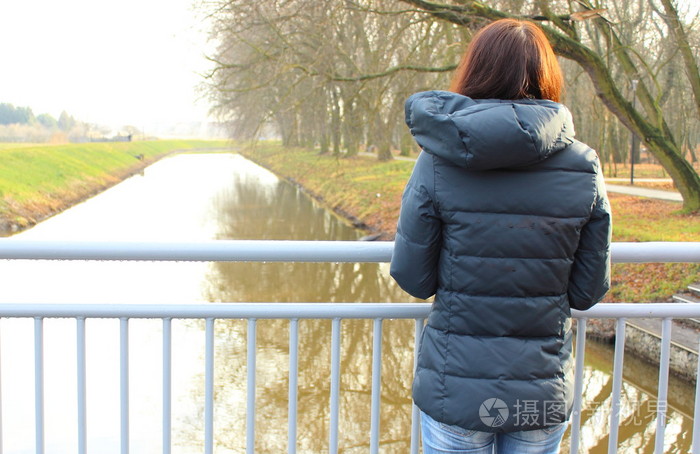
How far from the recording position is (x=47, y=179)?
99.8 ft

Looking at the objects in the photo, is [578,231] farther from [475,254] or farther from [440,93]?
[440,93]

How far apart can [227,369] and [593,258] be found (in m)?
6.44

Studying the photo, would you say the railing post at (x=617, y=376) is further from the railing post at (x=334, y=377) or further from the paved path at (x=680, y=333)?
the paved path at (x=680, y=333)

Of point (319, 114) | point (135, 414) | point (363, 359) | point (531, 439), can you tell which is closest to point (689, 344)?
point (363, 359)

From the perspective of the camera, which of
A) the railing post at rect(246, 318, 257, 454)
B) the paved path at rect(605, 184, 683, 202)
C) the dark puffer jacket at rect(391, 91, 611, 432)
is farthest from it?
the paved path at rect(605, 184, 683, 202)

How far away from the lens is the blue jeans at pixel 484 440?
70.4 inches

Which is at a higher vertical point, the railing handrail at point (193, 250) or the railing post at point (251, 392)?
the railing handrail at point (193, 250)

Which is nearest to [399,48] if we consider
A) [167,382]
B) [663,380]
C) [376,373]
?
[663,380]

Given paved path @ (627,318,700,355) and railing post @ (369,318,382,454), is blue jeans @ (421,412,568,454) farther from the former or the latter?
paved path @ (627,318,700,355)

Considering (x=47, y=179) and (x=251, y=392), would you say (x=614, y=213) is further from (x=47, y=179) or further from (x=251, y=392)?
(x=47, y=179)

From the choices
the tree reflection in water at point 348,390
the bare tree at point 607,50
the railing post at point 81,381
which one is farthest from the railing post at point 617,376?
the bare tree at point 607,50

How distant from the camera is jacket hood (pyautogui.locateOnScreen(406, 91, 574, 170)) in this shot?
1593 mm

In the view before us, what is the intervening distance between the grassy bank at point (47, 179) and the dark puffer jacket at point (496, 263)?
20856 millimetres

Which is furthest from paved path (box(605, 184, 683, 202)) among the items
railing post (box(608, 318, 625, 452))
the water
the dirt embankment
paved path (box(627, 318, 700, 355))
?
the dirt embankment
